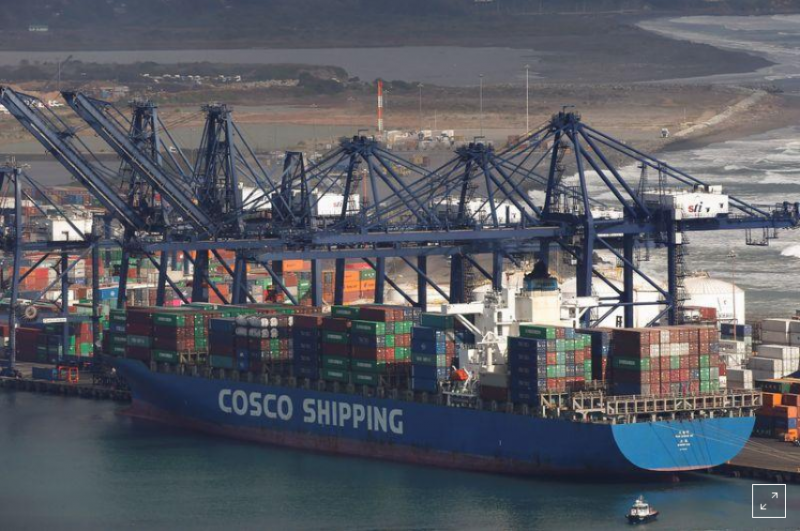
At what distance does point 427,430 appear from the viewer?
65.5m

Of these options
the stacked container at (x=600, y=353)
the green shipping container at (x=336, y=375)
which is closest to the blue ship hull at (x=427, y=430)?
the green shipping container at (x=336, y=375)

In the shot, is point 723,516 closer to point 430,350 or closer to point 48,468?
point 430,350

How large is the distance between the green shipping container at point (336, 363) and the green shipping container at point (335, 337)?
→ 493mm

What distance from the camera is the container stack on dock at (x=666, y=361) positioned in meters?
61.0

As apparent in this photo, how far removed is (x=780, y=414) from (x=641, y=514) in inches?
362

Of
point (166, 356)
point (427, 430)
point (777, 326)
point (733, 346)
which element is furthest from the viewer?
point (166, 356)

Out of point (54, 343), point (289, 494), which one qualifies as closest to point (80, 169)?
point (54, 343)

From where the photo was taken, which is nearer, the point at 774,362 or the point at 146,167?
the point at 774,362

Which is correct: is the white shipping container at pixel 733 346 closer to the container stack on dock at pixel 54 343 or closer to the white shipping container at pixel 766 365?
the white shipping container at pixel 766 365

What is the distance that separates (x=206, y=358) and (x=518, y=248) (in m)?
11.6

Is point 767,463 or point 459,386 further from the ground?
point 459,386

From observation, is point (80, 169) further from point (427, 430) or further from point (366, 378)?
point (427, 430)

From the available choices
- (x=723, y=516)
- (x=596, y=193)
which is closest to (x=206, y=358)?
(x=723, y=516)

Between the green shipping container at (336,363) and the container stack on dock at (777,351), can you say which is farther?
the container stack on dock at (777,351)
